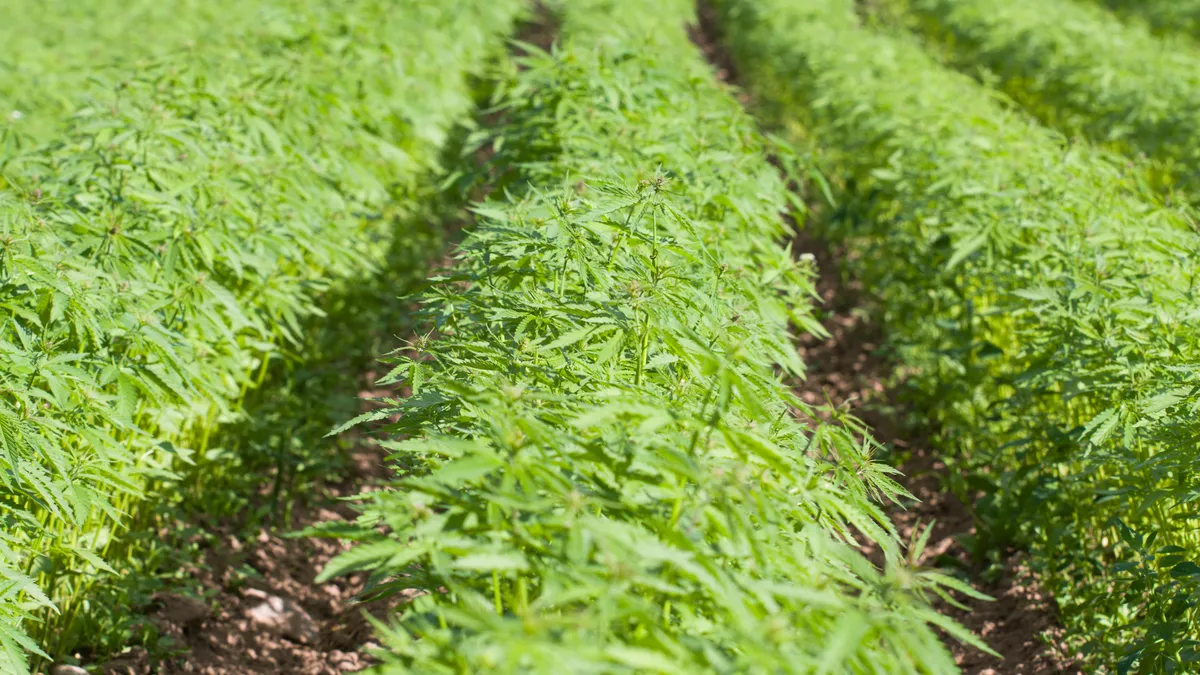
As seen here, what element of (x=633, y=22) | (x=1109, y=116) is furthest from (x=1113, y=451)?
(x=633, y=22)

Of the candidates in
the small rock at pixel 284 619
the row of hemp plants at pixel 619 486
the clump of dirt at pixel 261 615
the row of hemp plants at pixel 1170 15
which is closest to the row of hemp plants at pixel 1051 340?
the row of hemp plants at pixel 619 486

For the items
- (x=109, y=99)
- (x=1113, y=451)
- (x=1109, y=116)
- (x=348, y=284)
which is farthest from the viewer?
(x=1109, y=116)

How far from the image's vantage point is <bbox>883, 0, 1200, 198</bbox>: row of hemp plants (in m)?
6.16

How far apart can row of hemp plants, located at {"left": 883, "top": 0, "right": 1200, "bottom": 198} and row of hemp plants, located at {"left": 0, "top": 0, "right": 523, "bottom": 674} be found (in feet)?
12.9

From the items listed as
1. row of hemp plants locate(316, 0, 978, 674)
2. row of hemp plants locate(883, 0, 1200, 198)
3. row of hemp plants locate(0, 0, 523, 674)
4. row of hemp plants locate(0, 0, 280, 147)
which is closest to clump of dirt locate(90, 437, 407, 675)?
row of hemp plants locate(0, 0, 523, 674)

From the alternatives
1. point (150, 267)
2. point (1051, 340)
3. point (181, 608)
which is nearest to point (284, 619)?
point (181, 608)

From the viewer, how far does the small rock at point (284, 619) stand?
3334 millimetres

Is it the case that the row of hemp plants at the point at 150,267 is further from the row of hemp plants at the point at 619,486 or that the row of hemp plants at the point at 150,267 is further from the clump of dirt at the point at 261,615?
the row of hemp plants at the point at 619,486

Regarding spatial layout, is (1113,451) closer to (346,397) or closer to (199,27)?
(346,397)

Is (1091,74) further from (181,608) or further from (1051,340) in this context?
(181,608)

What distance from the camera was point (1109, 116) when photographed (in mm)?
6812

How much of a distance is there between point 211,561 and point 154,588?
349 millimetres

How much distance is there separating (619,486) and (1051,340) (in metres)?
2.25

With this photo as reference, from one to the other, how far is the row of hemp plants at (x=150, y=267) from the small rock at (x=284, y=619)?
50 centimetres
